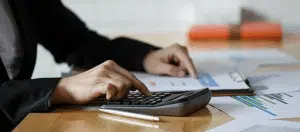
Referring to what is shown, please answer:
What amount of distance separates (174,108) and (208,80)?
30cm

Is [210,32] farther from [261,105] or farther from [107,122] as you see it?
[107,122]

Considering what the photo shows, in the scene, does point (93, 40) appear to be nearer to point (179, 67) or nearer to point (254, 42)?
point (179, 67)

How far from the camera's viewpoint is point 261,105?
990 mm

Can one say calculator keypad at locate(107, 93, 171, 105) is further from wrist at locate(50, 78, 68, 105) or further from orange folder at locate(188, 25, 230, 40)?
orange folder at locate(188, 25, 230, 40)

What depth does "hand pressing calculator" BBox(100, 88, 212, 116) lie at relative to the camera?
3.02 feet

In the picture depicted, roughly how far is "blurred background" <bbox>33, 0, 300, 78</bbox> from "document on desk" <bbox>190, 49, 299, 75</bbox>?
0.46m

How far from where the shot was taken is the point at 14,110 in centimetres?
100

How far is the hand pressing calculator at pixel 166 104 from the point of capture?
0.92 meters

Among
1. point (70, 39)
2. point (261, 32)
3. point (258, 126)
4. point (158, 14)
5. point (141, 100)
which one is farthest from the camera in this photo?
point (158, 14)

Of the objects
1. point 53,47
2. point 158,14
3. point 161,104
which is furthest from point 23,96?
point 158,14

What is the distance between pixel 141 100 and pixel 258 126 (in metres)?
0.21

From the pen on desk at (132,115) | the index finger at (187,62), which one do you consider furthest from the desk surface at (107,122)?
the index finger at (187,62)

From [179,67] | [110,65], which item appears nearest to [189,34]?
[179,67]

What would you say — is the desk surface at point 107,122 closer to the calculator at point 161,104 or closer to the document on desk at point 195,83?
the calculator at point 161,104
